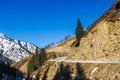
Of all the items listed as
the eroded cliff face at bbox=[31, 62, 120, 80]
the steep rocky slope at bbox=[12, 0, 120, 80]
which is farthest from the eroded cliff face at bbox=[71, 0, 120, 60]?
the eroded cliff face at bbox=[31, 62, 120, 80]

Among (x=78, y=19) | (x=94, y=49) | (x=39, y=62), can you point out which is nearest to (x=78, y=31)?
(x=78, y=19)

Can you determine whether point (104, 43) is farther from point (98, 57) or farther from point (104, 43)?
point (98, 57)

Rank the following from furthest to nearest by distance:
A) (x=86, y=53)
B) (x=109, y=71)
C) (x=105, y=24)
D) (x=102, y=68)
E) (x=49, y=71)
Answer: (x=49, y=71), (x=86, y=53), (x=105, y=24), (x=102, y=68), (x=109, y=71)

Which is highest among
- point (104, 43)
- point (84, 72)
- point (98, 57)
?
point (104, 43)

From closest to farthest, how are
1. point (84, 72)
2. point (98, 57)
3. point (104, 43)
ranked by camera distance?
point (84, 72) < point (104, 43) < point (98, 57)

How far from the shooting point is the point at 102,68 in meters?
58.9

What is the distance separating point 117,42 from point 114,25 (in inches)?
186

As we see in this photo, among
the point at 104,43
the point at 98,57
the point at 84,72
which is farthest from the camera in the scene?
the point at 98,57

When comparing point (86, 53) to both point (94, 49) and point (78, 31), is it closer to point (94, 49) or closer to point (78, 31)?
point (94, 49)

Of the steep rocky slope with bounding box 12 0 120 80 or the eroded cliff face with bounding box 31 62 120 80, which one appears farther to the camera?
the steep rocky slope with bounding box 12 0 120 80

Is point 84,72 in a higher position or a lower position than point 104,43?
lower

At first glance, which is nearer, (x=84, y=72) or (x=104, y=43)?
(x=84, y=72)

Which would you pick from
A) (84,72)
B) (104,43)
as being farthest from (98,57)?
(84,72)

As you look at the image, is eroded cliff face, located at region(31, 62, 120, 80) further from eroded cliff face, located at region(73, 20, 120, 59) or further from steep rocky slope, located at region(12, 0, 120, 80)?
eroded cliff face, located at region(73, 20, 120, 59)
